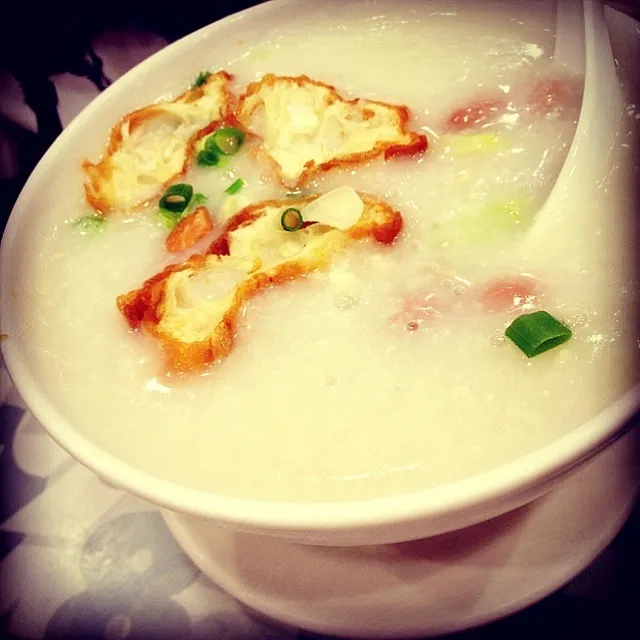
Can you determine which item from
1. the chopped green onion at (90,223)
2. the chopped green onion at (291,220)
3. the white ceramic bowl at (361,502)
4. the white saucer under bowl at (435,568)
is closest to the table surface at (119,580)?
the white saucer under bowl at (435,568)

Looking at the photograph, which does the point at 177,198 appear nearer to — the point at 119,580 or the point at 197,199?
the point at 197,199

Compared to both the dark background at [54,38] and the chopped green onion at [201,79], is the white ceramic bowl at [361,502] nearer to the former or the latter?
the chopped green onion at [201,79]

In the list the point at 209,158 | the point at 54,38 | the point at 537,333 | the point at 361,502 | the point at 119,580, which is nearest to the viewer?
the point at 361,502

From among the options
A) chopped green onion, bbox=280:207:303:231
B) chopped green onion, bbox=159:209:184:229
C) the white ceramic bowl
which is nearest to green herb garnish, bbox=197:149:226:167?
chopped green onion, bbox=159:209:184:229

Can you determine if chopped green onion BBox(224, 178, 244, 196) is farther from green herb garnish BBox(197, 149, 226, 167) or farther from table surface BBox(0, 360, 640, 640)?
table surface BBox(0, 360, 640, 640)

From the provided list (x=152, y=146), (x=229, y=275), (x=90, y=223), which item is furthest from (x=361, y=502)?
(x=152, y=146)

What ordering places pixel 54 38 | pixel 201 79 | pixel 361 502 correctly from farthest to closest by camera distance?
pixel 54 38, pixel 201 79, pixel 361 502
